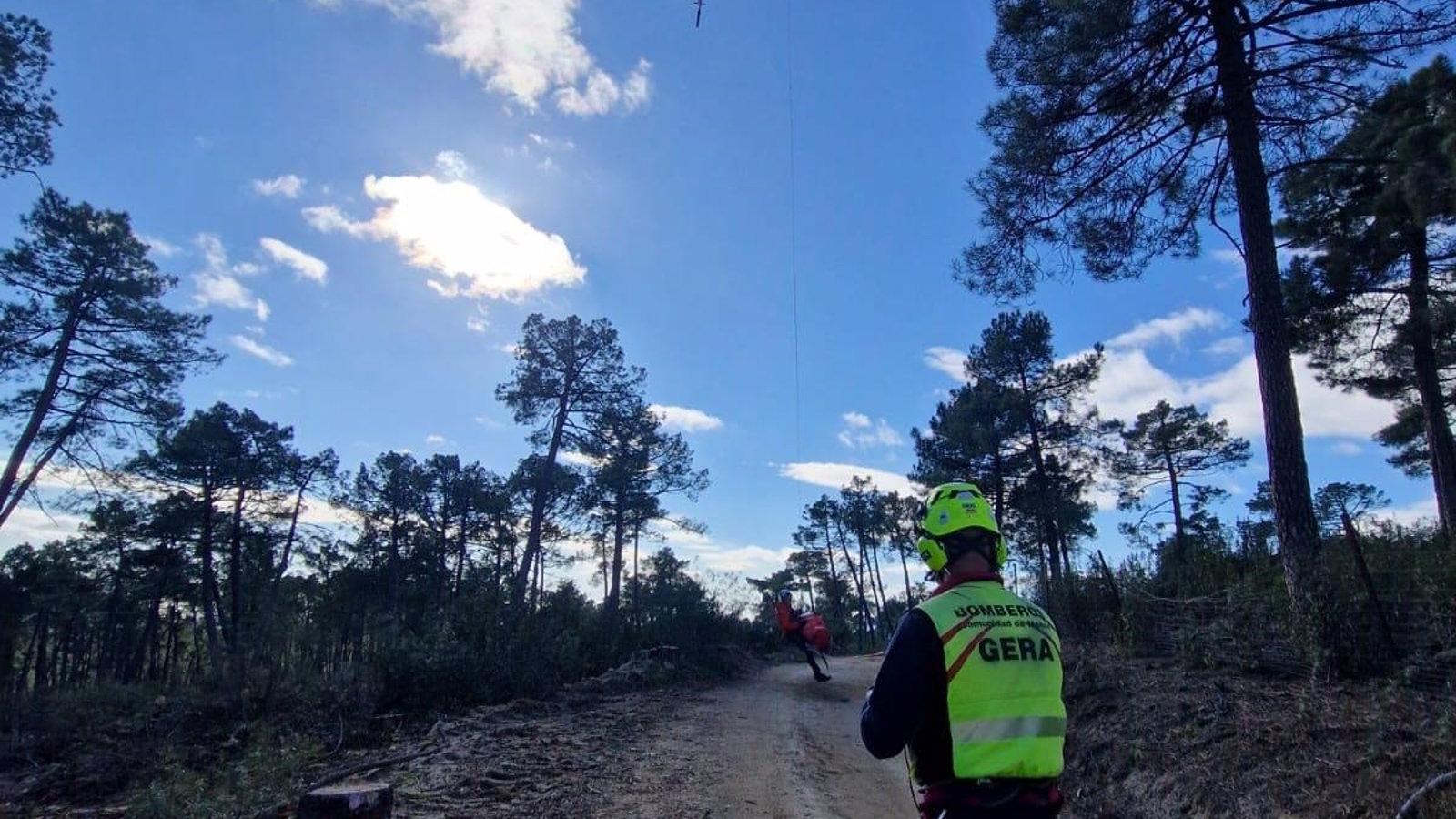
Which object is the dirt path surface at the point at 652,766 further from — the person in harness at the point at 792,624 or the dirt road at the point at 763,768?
the person in harness at the point at 792,624

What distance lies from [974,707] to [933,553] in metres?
0.58

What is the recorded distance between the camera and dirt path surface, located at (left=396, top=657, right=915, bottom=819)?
6.32 metres

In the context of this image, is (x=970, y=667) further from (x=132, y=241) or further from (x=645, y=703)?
(x=132, y=241)

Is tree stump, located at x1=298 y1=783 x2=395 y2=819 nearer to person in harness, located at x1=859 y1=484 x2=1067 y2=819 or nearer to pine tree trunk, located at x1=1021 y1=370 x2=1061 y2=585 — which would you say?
person in harness, located at x1=859 y1=484 x2=1067 y2=819

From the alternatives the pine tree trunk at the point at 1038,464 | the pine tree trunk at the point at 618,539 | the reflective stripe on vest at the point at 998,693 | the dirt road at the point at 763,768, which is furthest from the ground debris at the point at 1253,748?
the pine tree trunk at the point at 618,539

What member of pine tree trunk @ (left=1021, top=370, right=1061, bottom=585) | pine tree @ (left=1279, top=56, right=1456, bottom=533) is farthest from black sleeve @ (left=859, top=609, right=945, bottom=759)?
pine tree trunk @ (left=1021, top=370, right=1061, bottom=585)

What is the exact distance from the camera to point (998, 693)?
2.41 metres

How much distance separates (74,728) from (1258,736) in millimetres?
17502

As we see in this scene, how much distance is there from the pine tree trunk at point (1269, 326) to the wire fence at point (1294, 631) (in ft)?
1.08

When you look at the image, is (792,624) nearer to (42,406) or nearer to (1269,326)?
(1269,326)

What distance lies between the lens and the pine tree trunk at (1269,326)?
7910 millimetres

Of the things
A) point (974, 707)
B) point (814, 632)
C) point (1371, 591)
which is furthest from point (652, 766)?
point (814, 632)

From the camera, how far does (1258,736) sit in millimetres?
5668

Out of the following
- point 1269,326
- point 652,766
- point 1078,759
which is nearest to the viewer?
point 1078,759
